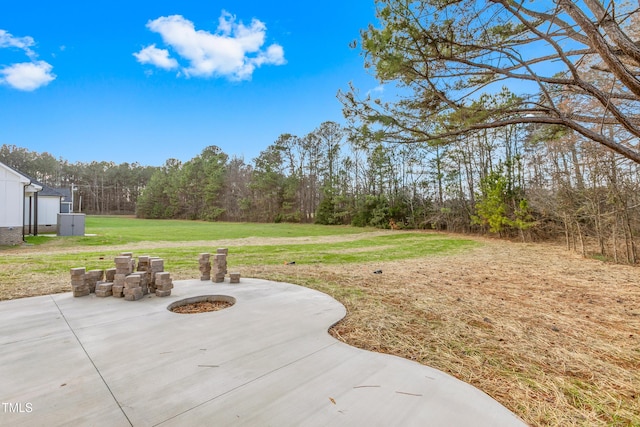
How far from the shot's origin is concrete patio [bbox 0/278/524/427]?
4.26 feet

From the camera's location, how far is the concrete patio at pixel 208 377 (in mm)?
1299

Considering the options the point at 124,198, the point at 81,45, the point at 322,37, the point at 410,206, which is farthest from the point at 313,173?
the point at 124,198

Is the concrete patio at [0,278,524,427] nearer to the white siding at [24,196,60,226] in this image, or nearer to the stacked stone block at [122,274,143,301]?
the stacked stone block at [122,274,143,301]

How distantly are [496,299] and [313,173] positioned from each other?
22.6 m

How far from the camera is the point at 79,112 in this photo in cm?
2064

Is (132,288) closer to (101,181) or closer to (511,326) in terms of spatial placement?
(511,326)

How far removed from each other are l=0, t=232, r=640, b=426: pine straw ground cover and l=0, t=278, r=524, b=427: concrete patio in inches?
11.7

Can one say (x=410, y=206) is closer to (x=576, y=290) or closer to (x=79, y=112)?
(x=576, y=290)

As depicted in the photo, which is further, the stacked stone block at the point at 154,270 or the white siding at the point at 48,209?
the white siding at the point at 48,209

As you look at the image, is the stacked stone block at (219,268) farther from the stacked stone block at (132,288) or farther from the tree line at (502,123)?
the tree line at (502,123)

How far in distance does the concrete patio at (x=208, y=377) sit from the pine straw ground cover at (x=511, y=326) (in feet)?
0.97

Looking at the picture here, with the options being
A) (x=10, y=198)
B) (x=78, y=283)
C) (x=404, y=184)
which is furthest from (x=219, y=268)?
(x=404, y=184)

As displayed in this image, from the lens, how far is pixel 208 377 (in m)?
1.61

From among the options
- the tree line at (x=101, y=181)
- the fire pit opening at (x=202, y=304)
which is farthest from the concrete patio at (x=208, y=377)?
the tree line at (x=101, y=181)
